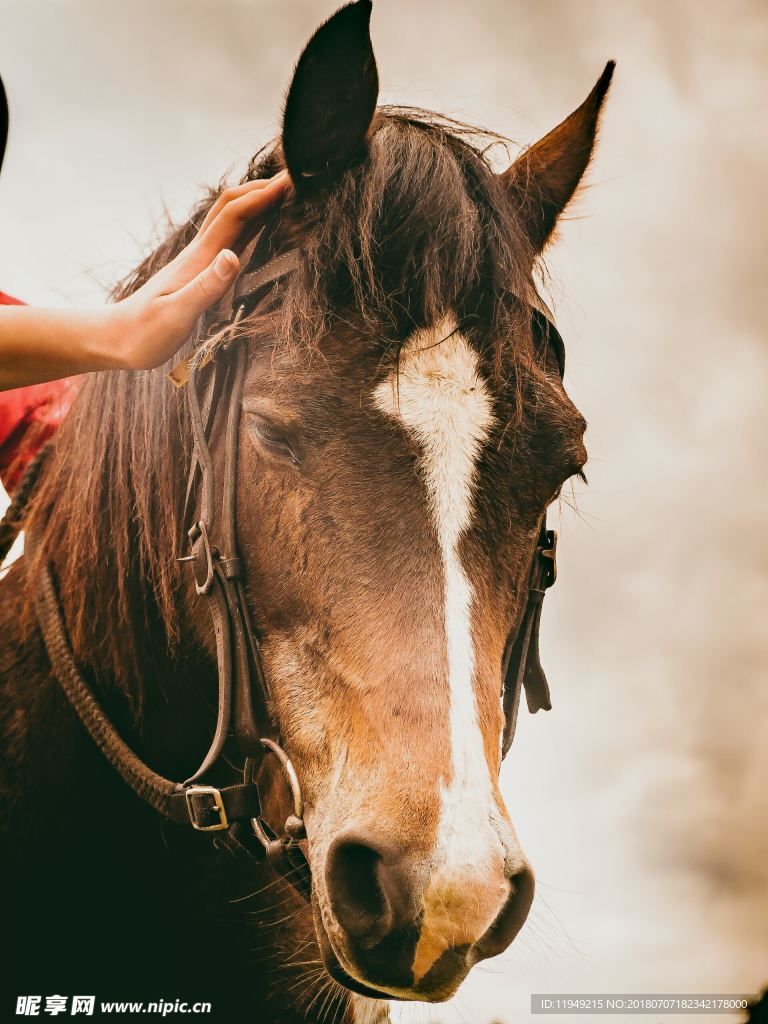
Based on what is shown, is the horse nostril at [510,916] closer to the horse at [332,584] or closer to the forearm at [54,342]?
the horse at [332,584]

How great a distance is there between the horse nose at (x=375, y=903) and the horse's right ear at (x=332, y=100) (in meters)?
1.47

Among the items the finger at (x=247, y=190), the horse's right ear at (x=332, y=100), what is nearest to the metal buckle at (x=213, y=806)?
the finger at (x=247, y=190)

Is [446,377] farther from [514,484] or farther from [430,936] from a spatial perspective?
[430,936]

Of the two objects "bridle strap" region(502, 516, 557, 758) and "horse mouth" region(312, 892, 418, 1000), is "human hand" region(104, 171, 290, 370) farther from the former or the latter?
"horse mouth" region(312, 892, 418, 1000)

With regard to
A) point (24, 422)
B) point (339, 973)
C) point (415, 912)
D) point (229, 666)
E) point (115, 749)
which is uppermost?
point (24, 422)

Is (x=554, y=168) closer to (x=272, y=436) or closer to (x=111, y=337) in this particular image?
(x=272, y=436)

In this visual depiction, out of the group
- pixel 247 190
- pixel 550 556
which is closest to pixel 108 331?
pixel 247 190

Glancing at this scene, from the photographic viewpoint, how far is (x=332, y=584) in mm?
1782

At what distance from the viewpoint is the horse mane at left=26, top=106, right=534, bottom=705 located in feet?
6.56

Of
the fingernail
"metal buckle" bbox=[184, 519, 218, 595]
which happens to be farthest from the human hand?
"metal buckle" bbox=[184, 519, 218, 595]

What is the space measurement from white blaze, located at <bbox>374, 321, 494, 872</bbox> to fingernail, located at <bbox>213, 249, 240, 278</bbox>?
44cm

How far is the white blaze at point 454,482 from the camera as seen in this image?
4.81 ft

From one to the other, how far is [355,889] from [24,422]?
1984mm

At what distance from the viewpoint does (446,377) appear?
1.88 meters
